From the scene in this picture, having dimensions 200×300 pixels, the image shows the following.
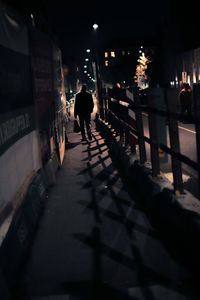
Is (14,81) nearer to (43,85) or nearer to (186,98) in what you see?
(43,85)

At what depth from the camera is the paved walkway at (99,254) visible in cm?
331

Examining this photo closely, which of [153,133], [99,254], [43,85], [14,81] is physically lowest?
[99,254]

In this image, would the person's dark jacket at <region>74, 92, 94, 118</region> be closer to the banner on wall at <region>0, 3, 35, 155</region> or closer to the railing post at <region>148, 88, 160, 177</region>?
the banner on wall at <region>0, 3, 35, 155</region>

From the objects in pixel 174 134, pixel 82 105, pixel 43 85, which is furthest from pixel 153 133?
pixel 82 105

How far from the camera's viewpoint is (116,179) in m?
7.33

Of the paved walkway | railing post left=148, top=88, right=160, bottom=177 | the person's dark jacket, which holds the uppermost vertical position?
the person's dark jacket

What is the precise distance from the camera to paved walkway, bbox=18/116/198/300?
10.8 feet

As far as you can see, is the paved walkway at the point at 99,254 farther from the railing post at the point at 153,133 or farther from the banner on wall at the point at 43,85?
the banner on wall at the point at 43,85

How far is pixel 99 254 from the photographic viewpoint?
4.04 metres

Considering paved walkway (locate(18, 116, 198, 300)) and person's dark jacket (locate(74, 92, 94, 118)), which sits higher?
person's dark jacket (locate(74, 92, 94, 118))

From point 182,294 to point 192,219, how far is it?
0.86m

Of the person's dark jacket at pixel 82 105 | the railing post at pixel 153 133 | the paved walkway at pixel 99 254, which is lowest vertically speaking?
→ the paved walkway at pixel 99 254

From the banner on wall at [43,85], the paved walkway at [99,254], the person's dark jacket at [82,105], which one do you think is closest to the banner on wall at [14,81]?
the banner on wall at [43,85]

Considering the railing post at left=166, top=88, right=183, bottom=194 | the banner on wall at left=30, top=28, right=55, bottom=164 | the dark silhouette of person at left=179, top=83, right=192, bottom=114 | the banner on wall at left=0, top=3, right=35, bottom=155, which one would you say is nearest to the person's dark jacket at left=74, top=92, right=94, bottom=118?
the banner on wall at left=30, top=28, right=55, bottom=164
